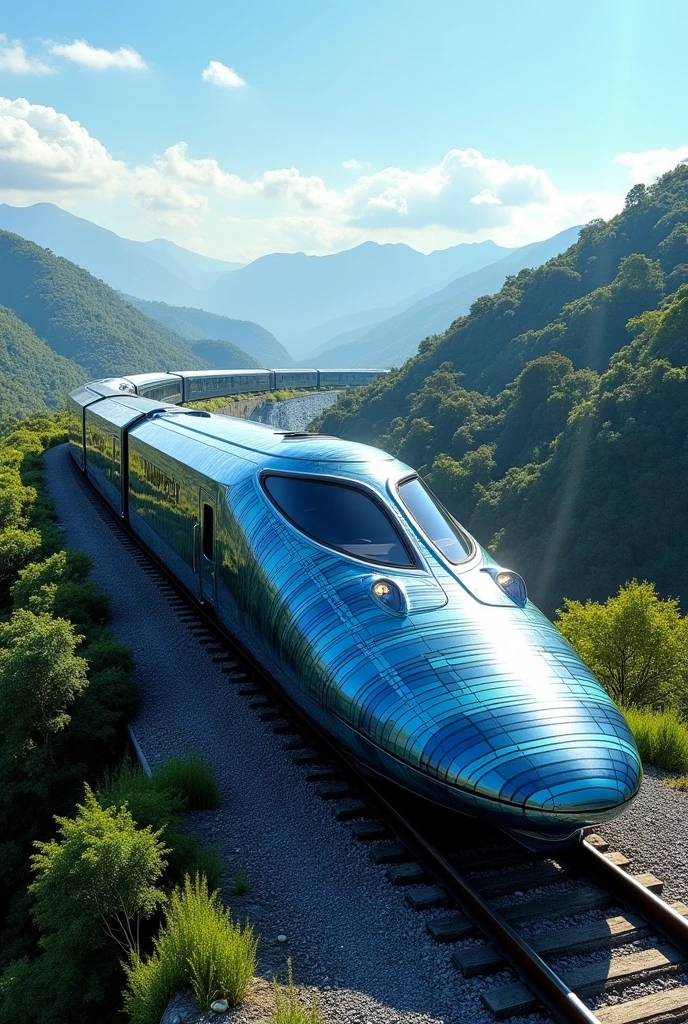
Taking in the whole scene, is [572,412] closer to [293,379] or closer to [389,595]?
[293,379]

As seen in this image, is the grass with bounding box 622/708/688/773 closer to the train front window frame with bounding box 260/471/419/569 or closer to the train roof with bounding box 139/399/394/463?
the train front window frame with bounding box 260/471/419/569

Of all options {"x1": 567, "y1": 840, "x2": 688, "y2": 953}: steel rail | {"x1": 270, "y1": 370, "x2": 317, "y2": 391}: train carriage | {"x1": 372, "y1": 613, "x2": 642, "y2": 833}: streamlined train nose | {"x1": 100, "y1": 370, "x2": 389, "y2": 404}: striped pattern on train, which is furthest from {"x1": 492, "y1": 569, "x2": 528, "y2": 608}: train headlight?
{"x1": 270, "y1": 370, "x2": 317, "y2": 391}: train carriage

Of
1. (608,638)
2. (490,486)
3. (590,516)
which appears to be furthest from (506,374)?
(608,638)

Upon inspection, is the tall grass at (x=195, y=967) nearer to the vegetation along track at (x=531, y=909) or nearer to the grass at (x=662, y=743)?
the vegetation along track at (x=531, y=909)

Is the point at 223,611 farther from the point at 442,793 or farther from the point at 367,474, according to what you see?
the point at 442,793

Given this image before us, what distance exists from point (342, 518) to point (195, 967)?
452 cm

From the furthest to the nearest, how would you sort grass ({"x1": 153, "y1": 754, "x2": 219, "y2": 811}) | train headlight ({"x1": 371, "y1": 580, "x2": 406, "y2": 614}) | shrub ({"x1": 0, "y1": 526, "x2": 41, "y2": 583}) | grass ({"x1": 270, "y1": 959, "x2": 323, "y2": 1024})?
shrub ({"x1": 0, "y1": 526, "x2": 41, "y2": 583}), grass ({"x1": 153, "y1": 754, "x2": 219, "y2": 811}), train headlight ({"x1": 371, "y1": 580, "x2": 406, "y2": 614}), grass ({"x1": 270, "y1": 959, "x2": 323, "y2": 1024})

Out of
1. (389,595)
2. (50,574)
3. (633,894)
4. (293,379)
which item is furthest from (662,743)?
(293,379)

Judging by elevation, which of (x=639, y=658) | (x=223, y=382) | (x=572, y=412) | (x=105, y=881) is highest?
(x=223, y=382)

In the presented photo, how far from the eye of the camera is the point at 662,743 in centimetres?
916

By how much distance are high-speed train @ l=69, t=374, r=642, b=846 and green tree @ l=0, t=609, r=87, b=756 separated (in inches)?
85.6

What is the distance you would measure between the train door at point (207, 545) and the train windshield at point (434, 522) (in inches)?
125

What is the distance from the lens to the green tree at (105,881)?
5.74m

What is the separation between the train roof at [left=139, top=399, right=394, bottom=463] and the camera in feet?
31.3
